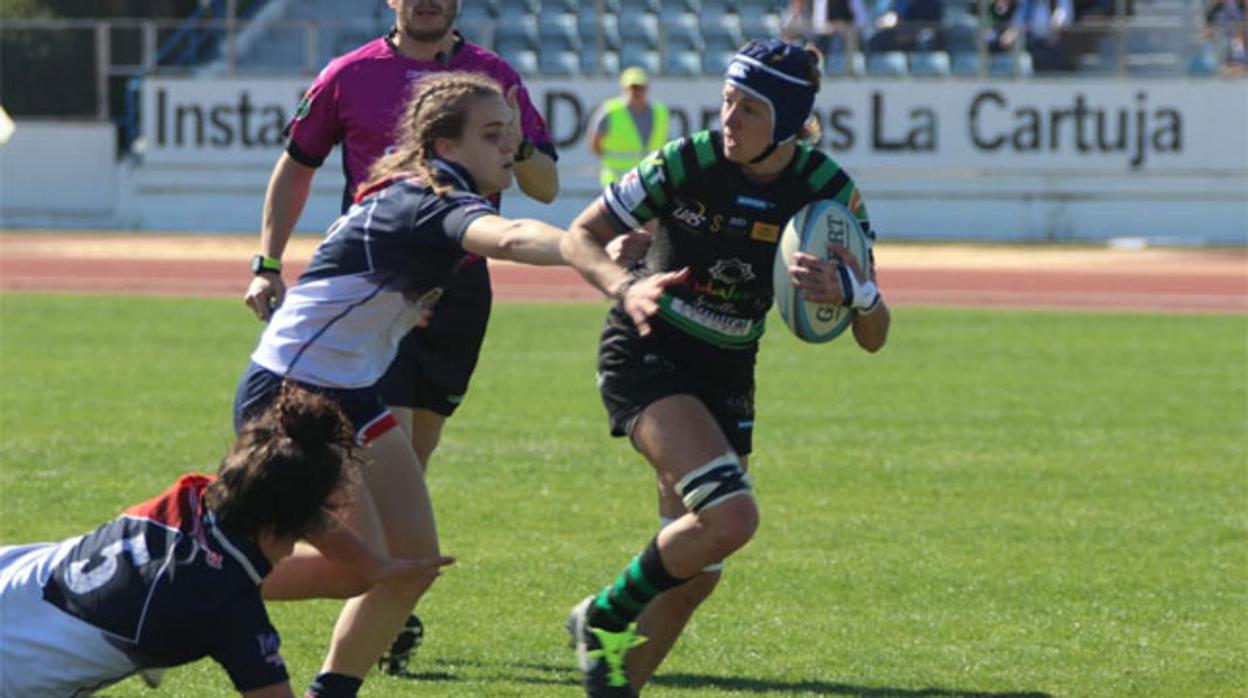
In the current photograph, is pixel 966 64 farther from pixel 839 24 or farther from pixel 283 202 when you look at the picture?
pixel 283 202

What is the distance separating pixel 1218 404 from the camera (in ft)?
47.1

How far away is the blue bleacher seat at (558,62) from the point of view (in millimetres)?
31188

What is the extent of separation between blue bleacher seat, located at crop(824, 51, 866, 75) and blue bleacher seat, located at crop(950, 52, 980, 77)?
4.04 ft

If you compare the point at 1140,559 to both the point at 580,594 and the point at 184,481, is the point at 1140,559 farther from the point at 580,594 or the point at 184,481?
the point at 184,481

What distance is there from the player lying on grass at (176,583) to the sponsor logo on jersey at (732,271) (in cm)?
181

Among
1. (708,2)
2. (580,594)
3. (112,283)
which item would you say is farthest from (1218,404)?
(708,2)

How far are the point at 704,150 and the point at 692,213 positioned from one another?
19 centimetres

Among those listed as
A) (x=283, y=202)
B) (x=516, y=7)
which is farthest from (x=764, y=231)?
(x=516, y=7)

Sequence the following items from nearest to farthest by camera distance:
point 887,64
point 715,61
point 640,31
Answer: point 887,64
point 715,61
point 640,31

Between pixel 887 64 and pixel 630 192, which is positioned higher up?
pixel 630 192

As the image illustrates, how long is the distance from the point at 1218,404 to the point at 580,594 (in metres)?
7.19

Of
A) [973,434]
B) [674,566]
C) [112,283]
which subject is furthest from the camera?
[112,283]

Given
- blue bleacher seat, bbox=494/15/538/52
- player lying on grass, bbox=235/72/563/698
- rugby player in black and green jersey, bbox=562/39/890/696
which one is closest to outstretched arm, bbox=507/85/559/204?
rugby player in black and green jersey, bbox=562/39/890/696

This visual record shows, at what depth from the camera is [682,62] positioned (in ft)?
102
